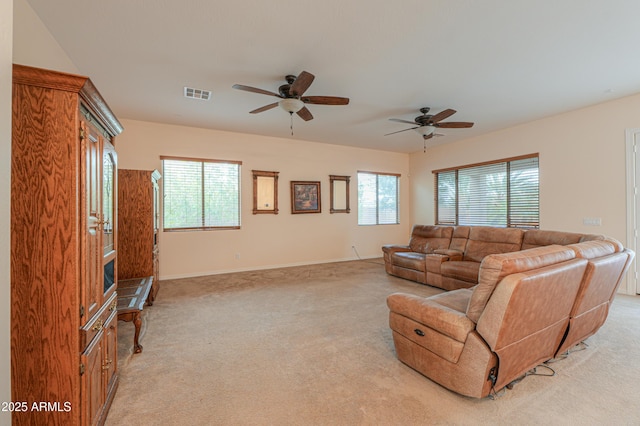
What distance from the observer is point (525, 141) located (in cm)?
540

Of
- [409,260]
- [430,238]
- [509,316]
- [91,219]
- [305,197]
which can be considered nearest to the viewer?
[91,219]

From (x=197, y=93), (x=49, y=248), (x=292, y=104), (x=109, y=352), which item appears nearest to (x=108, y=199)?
(x=49, y=248)

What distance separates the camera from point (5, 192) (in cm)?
104

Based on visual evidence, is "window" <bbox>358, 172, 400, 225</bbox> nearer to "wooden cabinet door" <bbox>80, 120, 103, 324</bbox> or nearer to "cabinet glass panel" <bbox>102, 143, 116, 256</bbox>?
"cabinet glass panel" <bbox>102, 143, 116, 256</bbox>

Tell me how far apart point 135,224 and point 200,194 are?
1913mm

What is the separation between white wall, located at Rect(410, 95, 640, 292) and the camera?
427cm

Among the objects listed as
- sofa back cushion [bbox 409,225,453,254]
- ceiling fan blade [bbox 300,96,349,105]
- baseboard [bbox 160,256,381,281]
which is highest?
ceiling fan blade [bbox 300,96,349,105]

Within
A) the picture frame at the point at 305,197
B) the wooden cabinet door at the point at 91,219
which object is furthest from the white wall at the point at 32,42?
the picture frame at the point at 305,197

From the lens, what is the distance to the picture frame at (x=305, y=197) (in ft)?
21.2

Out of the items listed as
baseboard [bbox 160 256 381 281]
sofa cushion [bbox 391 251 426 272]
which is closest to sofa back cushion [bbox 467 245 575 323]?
sofa cushion [bbox 391 251 426 272]

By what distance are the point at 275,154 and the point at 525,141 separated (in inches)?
199

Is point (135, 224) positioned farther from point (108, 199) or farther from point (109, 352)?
point (109, 352)

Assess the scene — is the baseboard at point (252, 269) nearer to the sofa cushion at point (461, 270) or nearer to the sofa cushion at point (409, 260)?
the sofa cushion at point (409, 260)

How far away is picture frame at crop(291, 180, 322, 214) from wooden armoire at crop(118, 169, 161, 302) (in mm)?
3129
